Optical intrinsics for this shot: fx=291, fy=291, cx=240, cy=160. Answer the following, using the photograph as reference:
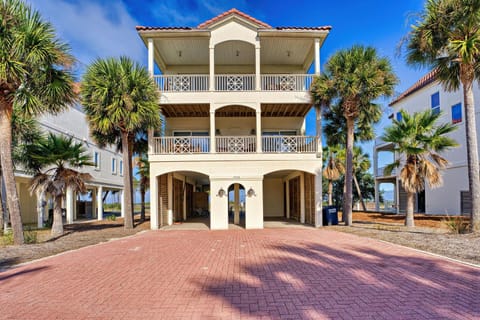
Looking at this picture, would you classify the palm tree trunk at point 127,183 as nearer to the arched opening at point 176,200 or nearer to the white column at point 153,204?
the white column at point 153,204

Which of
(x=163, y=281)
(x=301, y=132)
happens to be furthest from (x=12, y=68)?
(x=301, y=132)

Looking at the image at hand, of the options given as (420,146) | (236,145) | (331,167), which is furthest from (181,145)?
(331,167)

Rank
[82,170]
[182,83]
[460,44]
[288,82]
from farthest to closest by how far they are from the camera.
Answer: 1. [82,170]
2. [288,82]
3. [182,83]
4. [460,44]

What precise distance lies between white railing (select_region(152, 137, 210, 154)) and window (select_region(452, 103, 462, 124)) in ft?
51.7

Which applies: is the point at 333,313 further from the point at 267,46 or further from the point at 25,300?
the point at 267,46

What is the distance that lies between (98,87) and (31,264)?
320 inches

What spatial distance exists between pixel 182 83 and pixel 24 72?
282 inches

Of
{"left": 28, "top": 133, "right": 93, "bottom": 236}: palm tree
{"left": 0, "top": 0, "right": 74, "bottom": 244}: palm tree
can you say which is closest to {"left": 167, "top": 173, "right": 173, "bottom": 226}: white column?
{"left": 28, "top": 133, "right": 93, "bottom": 236}: palm tree

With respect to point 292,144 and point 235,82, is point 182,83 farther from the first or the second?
point 292,144

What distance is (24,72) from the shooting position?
9906 mm

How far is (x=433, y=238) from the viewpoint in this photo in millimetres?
10367

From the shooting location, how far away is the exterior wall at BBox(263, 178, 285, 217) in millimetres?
21141

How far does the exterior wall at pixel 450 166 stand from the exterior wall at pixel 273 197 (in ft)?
35.1

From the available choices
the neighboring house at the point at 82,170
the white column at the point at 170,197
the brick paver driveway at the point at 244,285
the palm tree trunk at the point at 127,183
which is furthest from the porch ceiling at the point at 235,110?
the brick paver driveway at the point at 244,285
